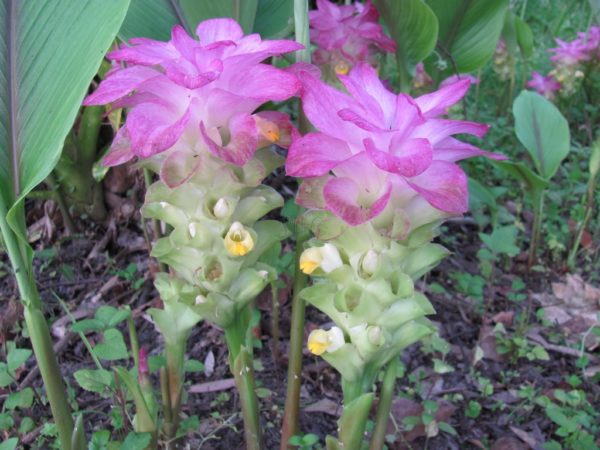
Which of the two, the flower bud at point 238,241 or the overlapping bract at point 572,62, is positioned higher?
the flower bud at point 238,241

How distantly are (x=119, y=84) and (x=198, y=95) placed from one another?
0.09 metres

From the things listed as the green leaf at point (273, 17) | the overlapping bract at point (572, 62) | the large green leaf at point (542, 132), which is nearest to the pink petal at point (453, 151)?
the green leaf at point (273, 17)

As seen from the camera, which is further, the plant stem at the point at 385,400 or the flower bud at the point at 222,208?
the plant stem at the point at 385,400

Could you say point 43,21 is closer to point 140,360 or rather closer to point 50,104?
point 50,104

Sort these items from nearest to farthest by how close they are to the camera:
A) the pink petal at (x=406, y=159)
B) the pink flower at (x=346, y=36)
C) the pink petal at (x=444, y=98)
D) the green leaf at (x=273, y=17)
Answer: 1. the pink petal at (x=406, y=159)
2. the pink petal at (x=444, y=98)
3. the green leaf at (x=273, y=17)
4. the pink flower at (x=346, y=36)

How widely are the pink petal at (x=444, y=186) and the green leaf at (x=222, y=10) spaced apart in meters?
0.52

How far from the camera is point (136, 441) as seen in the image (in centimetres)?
89

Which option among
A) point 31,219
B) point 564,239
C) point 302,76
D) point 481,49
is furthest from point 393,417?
point 31,219

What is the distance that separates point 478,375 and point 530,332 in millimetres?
303

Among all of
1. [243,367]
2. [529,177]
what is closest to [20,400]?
[243,367]

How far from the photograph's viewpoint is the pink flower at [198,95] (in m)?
0.71

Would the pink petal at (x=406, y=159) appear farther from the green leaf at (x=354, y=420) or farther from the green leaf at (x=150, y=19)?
the green leaf at (x=150, y=19)

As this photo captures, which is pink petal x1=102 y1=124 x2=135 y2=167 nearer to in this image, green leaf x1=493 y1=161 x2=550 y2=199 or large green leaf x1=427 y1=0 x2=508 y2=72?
large green leaf x1=427 y1=0 x2=508 y2=72

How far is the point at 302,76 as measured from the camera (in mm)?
741
